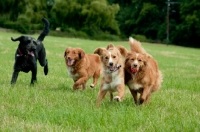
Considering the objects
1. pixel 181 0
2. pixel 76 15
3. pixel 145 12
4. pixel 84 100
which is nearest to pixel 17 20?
pixel 76 15

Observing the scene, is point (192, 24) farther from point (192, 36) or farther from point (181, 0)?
point (181, 0)

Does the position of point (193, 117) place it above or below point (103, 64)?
below

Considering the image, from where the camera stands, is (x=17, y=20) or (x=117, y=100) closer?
(x=117, y=100)

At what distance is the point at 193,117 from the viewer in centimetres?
474

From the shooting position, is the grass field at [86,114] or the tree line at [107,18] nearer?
the grass field at [86,114]

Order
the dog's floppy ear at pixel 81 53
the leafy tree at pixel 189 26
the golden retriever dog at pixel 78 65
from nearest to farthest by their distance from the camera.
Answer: the golden retriever dog at pixel 78 65
the dog's floppy ear at pixel 81 53
the leafy tree at pixel 189 26

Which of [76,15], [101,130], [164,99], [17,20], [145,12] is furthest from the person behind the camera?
[145,12]

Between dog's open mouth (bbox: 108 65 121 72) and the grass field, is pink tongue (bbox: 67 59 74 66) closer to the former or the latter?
the grass field

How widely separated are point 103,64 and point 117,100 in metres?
0.73

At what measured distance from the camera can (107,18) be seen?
194 ft

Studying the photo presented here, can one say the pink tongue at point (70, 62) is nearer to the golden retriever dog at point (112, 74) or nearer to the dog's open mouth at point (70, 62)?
the dog's open mouth at point (70, 62)

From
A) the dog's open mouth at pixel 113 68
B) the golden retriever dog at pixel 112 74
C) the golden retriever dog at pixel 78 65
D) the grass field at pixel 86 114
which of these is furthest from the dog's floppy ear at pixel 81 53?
the dog's open mouth at pixel 113 68

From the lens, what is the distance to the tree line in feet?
180

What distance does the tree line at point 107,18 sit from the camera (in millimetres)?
54906
